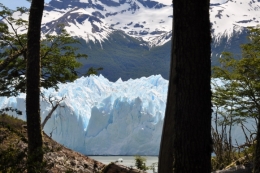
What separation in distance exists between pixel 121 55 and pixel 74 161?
3969 inches

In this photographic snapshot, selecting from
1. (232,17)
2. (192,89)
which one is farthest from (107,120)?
(232,17)

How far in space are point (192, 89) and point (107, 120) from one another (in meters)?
38.4

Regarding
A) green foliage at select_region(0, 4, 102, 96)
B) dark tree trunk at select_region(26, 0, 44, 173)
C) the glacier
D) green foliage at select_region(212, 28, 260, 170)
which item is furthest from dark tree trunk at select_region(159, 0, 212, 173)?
the glacier

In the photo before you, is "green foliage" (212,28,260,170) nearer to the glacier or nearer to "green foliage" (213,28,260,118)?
"green foliage" (213,28,260,118)

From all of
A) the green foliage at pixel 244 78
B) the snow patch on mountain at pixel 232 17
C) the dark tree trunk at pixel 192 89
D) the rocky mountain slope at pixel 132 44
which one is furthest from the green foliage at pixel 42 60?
the snow patch on mountain at pixel 232 17

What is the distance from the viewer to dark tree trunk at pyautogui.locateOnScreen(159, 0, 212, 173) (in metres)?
3.70

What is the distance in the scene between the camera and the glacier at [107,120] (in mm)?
40219

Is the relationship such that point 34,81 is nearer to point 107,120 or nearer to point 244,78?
point 244,78

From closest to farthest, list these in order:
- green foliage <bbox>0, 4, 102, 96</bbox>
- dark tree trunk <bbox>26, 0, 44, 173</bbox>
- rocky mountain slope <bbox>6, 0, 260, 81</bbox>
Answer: dark tree trunk <bbox>26, 0, 44, 173</bbox> → green foliage <bbox>0, 4, 102, 96</bbox> → rocky mountain slope <bbox>6, 0, 260, 81</bbox>

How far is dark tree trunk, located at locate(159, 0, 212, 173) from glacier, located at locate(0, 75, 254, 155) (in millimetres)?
35093

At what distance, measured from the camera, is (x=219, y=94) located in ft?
51.4

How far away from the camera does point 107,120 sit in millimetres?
41938

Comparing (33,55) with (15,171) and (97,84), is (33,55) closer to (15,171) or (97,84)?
(15,171)

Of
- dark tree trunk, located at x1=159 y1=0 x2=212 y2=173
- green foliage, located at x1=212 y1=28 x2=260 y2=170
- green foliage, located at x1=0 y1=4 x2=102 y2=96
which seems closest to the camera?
dark tree trunk, located at x1=159 y1=0 x2=212 y2=173
